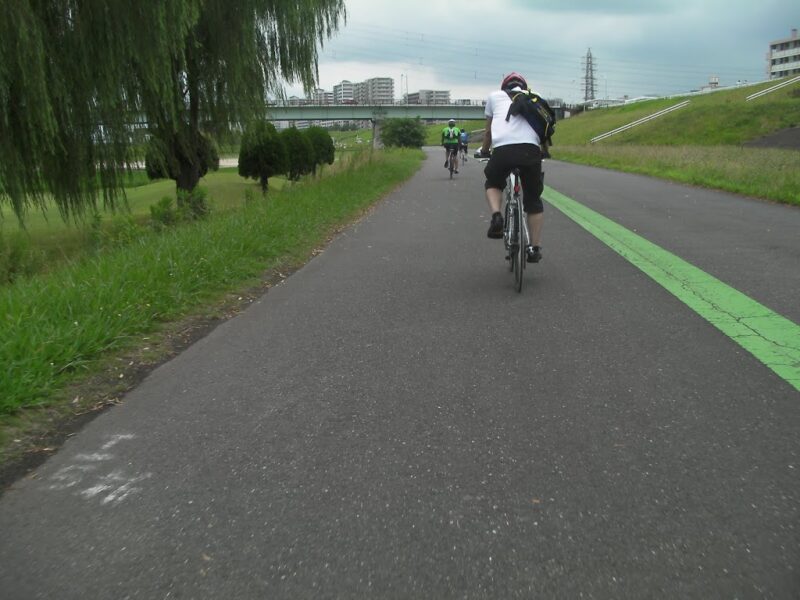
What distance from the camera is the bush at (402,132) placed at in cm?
9781

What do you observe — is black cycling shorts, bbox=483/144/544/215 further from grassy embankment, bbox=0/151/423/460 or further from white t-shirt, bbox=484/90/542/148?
grassy embankment, bbox=0/151/423/460

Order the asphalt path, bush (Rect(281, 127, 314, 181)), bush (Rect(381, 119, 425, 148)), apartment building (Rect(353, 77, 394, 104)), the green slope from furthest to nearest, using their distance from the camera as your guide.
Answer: apartment building (Rect(353, 77, 394, 104)) < bush (Rect(381, 119, 425, 148)) < the green slope < bush (Rect(281, 127, 314, 181)) < the asphalt path

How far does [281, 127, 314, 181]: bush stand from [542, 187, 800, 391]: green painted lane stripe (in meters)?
26.0

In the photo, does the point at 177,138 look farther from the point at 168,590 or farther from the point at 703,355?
the point at 168,590

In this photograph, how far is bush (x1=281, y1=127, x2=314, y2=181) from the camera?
33.6 m

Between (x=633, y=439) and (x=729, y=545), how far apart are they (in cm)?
88

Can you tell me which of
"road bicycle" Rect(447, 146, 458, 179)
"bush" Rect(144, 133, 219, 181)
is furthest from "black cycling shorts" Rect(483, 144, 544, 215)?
"road bicycle" Rect(447, 146, 458, 179)

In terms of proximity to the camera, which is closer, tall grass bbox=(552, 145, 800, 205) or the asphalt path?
the asphalt path

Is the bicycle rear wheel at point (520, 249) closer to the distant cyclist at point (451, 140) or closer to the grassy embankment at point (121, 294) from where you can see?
the grassy embankment at point (121, 294)

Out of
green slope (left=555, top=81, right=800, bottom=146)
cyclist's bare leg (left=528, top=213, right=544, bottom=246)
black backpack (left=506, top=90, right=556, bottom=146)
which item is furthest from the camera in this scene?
green slope (left=555, top=81, right=800, bottom=146)

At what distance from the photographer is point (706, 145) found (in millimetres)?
46000

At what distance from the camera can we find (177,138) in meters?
14.3

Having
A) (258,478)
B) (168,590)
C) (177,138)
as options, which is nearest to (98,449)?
(258,478)

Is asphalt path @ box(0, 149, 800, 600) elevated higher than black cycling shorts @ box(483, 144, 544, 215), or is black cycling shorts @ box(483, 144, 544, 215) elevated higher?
black cycling shorts @ box(483, 144, 544, 215)
